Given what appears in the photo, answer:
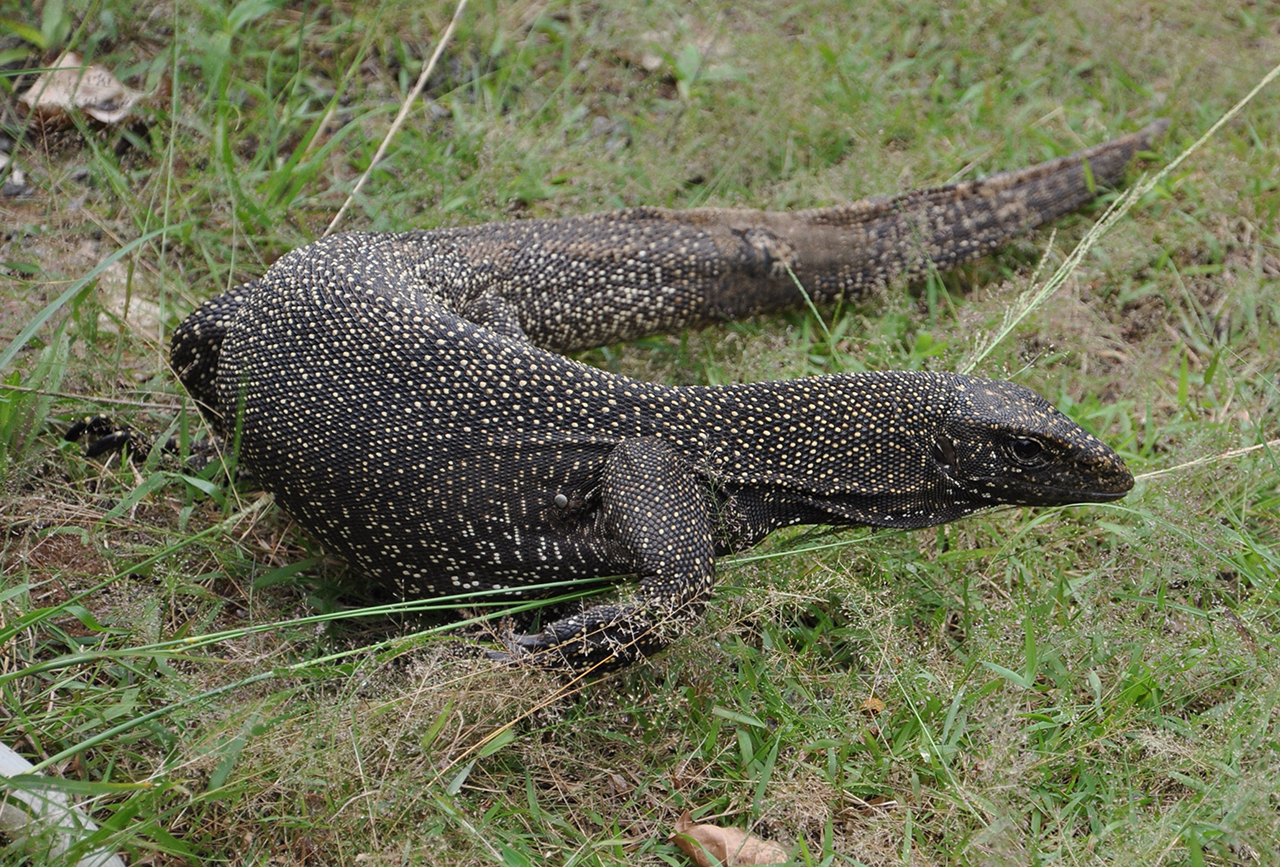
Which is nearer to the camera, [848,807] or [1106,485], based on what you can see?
Answer: [848,807]

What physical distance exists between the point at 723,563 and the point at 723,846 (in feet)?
3.49

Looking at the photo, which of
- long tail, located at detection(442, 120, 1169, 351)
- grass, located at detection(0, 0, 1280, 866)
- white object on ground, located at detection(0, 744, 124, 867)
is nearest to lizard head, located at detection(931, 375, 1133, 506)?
grass, located at detection(0, 0, 1280, 866)

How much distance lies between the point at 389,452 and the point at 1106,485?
270 centimetres

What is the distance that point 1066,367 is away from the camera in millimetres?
5684

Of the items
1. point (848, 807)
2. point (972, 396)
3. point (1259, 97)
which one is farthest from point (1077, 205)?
point (848, 807)

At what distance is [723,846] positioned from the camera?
3.65 meters

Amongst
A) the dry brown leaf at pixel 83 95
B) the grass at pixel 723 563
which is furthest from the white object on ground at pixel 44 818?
the dry brown leaf at pixel 83 95

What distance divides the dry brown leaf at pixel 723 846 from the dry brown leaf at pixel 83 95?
4739 millimetres

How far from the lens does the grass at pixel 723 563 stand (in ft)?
11.8

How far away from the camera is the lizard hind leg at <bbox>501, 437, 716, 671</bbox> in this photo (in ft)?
12.7

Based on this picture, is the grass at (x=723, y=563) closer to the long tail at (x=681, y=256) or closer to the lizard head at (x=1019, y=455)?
the long tail at (x=681, y=256)

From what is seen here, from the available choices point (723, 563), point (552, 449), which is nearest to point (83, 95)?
point (552, 449)

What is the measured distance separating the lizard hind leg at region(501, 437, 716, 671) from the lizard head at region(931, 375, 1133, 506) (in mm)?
1018

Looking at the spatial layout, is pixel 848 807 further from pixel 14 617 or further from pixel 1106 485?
pixel 14 617
